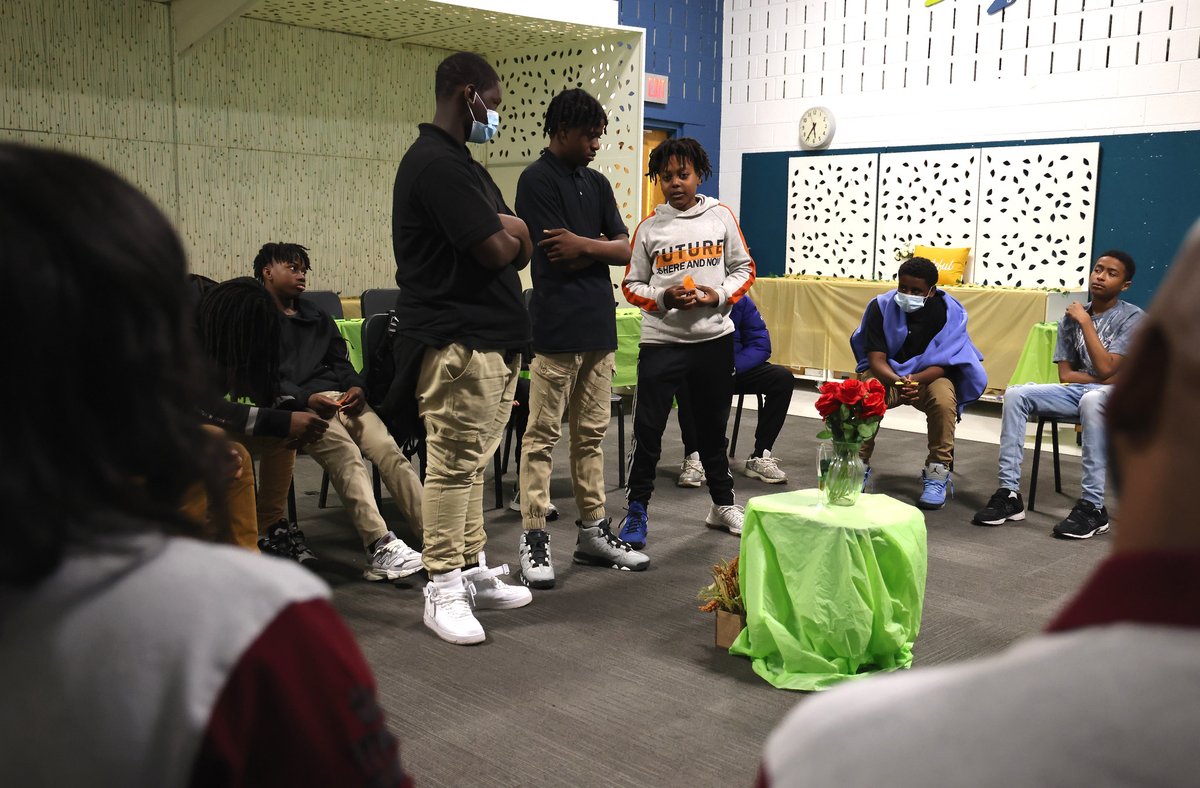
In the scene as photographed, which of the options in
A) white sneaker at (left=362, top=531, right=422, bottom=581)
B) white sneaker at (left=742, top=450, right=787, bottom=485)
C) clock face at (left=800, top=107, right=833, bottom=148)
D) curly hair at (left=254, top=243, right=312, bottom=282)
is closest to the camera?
white sneaker at (left=362, top=531, right=422, bottom=581)

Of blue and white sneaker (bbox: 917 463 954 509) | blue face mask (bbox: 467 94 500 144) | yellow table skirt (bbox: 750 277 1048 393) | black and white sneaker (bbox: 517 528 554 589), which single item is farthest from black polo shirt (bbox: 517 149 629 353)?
yellow table skirt (bbox: 750 277 1048 393)

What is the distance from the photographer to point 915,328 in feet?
15.3

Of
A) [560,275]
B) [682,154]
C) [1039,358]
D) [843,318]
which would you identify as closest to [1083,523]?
[1039,358]

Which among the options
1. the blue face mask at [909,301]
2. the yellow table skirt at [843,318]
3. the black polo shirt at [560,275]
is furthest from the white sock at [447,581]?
the yellow table skirt at [843,318]

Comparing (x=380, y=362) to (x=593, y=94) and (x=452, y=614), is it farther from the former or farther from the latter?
(x=593, y=94)

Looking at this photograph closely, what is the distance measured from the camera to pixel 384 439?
11.9 feet

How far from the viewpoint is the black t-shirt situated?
4629 millimetres

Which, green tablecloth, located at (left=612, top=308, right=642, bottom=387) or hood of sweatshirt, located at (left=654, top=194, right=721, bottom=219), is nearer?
hood of sweatshirt, located at (left=654, top=194, right=721, bottom=219)

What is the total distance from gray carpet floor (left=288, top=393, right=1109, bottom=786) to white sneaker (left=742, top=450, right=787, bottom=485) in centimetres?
50

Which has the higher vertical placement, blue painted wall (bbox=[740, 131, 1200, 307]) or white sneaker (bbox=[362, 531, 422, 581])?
blue painted wall (bbox=[740, 131, 1200, 307])

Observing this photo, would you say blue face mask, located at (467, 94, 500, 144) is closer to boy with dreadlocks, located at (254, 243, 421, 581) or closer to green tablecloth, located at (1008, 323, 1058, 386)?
boy with dreadlocks, located at (254, 243, 421, 581)

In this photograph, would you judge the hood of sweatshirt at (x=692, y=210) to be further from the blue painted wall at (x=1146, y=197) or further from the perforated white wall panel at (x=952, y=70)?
the perforated white wall panel at (x=952, y=70)

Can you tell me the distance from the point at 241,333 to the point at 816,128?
7.05 meters

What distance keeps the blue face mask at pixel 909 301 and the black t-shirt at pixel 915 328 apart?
52 mm
